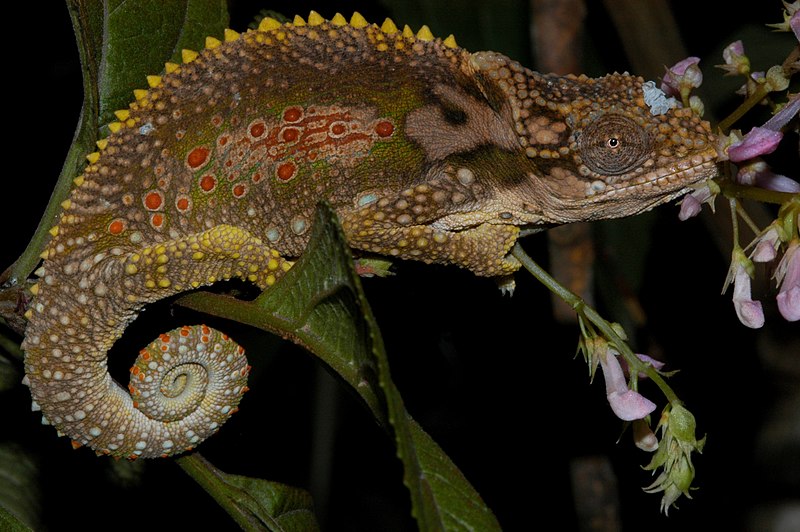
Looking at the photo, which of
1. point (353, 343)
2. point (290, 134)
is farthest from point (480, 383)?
point (353, 343)

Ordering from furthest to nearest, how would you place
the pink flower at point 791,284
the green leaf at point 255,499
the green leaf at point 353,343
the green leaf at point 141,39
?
the green leaf at point 141,39 → the green leaf at point 255,499 → the pink flower at point 791,284 → the green leaf at point 353,343

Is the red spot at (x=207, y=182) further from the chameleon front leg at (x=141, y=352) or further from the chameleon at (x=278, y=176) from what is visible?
the chameleon front leg at (x=141, y=352)

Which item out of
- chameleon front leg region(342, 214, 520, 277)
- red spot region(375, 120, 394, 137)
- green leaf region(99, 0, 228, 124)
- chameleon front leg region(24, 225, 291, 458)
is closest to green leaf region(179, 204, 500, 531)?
chameleon front leg region(24, 225, 291, 458)

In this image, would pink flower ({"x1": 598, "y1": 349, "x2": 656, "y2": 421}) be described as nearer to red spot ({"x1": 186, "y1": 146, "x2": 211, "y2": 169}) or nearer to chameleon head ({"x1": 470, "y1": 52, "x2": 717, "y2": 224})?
chameleon head ({"x1": 470, "y1": 52, "x2": 717, "y2": 224})

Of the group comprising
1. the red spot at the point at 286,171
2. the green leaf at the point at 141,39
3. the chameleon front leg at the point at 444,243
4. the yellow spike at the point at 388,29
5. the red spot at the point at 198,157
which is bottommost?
the chameleon front leg at the point at 444,243

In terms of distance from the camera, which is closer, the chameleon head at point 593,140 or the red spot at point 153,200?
the red spot at point 153,200

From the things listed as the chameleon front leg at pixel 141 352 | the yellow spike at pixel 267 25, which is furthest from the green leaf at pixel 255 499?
the yellow spike at pixel 267 25
